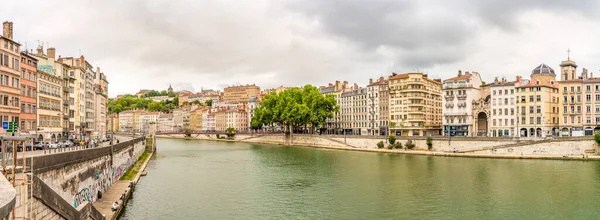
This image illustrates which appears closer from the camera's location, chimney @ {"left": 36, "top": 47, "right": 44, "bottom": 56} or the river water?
the river water

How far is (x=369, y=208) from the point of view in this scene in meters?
33.3

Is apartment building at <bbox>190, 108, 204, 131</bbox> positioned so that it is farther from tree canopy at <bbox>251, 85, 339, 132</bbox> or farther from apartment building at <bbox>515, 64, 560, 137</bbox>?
apartment building at <bbox>515, 64, 560, 137</bbox>

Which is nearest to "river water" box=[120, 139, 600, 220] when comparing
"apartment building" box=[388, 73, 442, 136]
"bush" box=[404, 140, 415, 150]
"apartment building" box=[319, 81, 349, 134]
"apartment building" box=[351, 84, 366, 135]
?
"bush" box=[404, 140, 415, 150]

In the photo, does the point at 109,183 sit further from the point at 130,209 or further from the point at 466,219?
the point at 466,219

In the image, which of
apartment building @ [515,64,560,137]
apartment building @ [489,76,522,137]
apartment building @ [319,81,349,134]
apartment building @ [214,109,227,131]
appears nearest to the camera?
apartment building @ [515,64,560,137]

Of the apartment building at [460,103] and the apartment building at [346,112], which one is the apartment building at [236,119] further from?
the apartment building at [460,103]

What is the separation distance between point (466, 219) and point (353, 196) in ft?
33.2

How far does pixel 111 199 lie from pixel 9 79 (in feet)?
48.5

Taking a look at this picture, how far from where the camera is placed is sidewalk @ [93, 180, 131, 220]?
27.1m

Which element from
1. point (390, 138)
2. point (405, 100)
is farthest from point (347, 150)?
point (405, 100)

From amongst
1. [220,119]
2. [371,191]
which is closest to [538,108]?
[371,191]

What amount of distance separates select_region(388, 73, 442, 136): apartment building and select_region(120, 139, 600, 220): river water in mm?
37136

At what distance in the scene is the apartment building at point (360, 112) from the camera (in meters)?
113

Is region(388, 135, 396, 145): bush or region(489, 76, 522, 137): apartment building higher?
region(489, 76, 522, 137): apartment building
